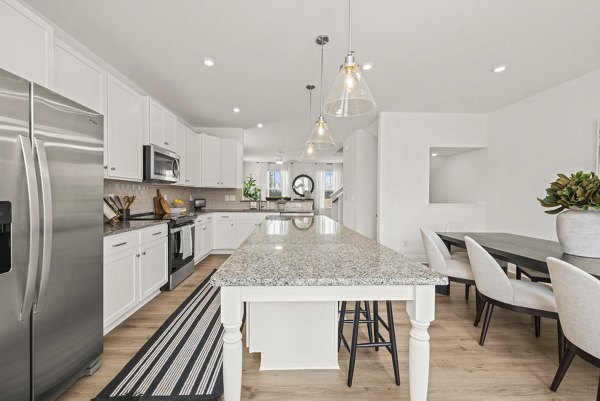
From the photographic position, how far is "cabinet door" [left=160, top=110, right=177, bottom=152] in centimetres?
352

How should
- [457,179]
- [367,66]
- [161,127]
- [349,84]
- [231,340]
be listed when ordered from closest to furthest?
[231,340], [349,84], [367,66], [161,127], [457,179]

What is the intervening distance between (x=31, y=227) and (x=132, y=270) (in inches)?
50.0

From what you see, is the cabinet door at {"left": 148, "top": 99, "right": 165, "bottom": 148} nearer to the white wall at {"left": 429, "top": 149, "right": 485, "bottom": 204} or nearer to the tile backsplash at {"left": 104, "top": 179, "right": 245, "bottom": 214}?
the tile backsplash at {"left": 104, "top": 179, "right": 245, "bottom": 214}

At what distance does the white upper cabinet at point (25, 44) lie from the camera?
1455 millimetres

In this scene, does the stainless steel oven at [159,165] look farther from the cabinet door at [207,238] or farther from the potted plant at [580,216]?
the potted plant at [580,216]

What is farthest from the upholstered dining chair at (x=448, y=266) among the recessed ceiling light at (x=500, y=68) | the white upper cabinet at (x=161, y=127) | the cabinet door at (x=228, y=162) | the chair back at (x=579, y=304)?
the cabinet door at (x=228, y=162)

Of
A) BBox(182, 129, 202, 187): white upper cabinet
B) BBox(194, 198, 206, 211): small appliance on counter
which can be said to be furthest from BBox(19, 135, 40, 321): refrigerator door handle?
BBox(194, 198, 206, 211): small appliance on counter

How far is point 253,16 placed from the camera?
79.6 inches

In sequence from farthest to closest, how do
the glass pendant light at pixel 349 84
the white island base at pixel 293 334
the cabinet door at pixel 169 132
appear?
the cabinet door at pixel 169 132
the white island base at pixel 293 334
the glass pendant light at pixel 349 84

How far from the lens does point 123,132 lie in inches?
105

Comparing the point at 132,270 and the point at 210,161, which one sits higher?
the point at 210,161

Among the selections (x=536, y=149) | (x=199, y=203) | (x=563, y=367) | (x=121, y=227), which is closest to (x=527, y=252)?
(x=563, y=367)

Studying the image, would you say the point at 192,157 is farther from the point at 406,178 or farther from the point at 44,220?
the point at 406,178

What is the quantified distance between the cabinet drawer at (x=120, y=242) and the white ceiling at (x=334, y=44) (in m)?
1.68
